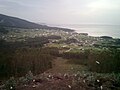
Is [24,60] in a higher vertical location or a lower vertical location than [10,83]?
lower

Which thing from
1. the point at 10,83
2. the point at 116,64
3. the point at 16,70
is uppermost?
the point at 10,83

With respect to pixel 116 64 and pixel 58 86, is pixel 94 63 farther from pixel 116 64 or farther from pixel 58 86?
pixel 58 86

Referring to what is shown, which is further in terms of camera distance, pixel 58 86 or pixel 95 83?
pixel 95 83

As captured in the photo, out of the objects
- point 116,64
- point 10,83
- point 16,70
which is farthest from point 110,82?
point 16,70

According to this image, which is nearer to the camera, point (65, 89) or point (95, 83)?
point (65, 89)

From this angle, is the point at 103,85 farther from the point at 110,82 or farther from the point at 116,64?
the point at 116,64

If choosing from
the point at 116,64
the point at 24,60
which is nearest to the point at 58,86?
the point at 116,64

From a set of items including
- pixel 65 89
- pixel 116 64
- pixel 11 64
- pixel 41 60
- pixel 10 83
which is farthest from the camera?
pixel 41 60

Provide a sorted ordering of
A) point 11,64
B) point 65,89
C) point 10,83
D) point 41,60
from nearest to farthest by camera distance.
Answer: point 65,89 < point 10,83 < point 11,64 < point 41,60

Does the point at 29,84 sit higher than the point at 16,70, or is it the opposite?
the point at 29,84
